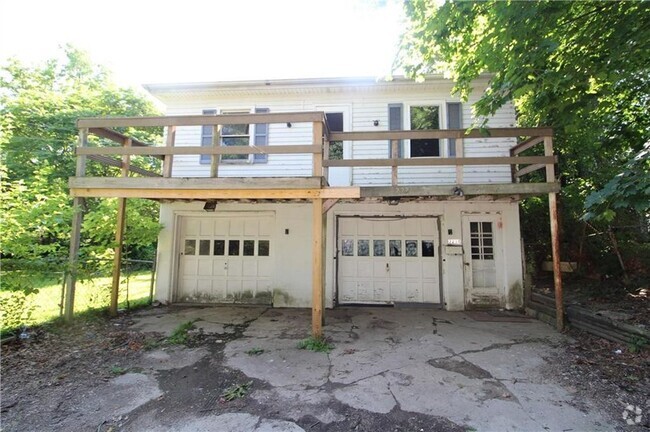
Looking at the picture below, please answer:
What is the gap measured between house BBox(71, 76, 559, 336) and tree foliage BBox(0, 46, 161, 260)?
4.74ft

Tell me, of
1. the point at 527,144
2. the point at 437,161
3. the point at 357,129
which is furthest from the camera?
the point at 357,129

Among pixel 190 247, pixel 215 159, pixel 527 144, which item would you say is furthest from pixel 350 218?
pixel 190 247

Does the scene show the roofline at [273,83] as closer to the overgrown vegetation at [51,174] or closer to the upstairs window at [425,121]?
the upstairs window at [425,121]

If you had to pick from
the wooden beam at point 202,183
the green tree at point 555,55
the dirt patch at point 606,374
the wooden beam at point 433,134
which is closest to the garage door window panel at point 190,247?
the wooden beam at point 202,183

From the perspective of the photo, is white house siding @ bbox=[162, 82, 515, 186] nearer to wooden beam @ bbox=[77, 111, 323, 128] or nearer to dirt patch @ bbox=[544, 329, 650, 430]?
wooden beam @ bbox=[77, 111, 323, 128]

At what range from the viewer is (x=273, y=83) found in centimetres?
809

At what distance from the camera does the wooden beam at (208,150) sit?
17.0 ft

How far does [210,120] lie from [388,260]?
16.9ft

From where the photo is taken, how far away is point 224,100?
337 inches

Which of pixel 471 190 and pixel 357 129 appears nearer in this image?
pixel 471 190

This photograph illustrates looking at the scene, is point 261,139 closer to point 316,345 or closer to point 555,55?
point 316,345

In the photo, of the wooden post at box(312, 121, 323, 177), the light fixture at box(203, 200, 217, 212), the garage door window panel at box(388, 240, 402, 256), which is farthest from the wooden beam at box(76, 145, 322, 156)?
the garage door window panel at box(388, 240, 402, 256)

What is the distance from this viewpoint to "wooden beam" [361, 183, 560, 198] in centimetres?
596

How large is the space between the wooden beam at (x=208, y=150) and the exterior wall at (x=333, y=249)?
2787 mm
